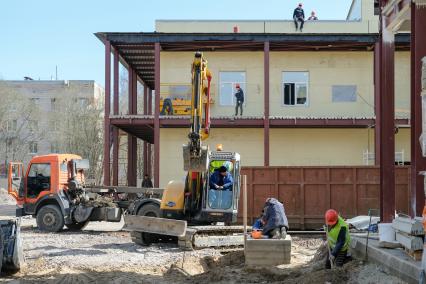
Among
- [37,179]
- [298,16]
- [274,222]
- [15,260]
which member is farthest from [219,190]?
[298,16]

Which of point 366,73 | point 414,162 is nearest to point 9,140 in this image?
point 366,73

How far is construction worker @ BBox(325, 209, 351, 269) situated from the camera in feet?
34.7

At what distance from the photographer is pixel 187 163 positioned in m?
14.4

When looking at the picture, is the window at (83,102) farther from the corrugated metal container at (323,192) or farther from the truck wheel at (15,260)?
the truck wheel at (15,260)

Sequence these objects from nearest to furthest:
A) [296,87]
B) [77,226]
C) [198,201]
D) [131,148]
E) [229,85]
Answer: [198,201] < [77,226] < [296,87] < [229,85] < [131,148]

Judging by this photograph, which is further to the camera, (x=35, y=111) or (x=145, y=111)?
(x=35, y=111)

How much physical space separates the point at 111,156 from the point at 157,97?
3882 mm

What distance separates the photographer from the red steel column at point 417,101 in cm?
988

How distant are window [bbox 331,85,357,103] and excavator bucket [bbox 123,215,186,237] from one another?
1518cm

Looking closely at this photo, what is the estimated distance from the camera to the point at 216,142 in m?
28.2

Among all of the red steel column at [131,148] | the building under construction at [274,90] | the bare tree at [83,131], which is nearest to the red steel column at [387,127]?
the building under construction at [274,90]

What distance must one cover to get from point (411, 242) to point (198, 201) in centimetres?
827

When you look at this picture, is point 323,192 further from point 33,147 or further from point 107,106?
point 33,147

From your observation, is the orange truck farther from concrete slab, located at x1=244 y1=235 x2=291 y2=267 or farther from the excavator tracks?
concrete slab, located at x1=244 y1=235 x2=291 y2=267
